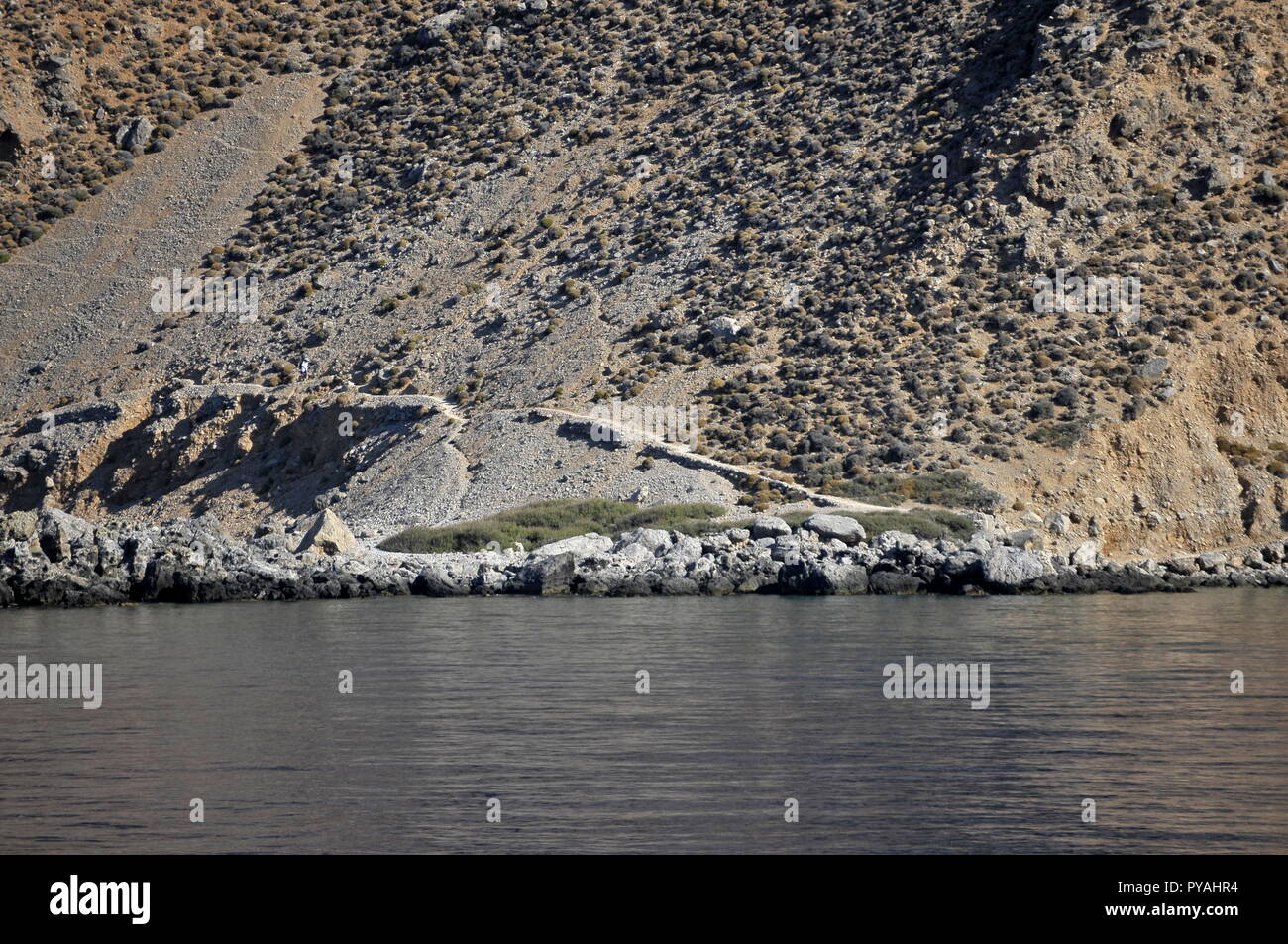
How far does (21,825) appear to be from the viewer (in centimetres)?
1659

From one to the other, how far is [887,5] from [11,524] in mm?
50147

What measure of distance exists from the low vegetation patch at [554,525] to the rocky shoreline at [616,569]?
302cm

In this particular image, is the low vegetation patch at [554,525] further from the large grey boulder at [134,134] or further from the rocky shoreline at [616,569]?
the large grey boulder at [134,134]

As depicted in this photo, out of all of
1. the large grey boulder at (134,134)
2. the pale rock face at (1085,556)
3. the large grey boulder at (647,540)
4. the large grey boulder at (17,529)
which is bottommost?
the pale rock face at (1085,556)

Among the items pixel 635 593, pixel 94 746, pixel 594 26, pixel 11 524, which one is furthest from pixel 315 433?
pixel 94 746

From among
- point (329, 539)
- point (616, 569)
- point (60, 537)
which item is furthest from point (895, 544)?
point (60, 537)

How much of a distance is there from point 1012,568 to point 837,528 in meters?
5.96

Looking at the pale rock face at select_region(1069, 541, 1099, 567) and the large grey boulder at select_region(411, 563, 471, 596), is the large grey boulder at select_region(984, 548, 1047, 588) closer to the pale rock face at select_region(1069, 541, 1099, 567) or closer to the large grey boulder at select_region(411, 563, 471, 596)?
the pale rock face at select_region(1069, 541, 1099, 567)

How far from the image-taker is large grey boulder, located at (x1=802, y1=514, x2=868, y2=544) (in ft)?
163

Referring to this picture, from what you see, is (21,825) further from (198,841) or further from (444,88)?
(444,88)

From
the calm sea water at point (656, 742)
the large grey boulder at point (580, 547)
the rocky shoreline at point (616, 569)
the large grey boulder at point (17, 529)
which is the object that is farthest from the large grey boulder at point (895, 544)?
the large grey boulder at point (17, 529)

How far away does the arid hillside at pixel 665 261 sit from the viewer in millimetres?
58719

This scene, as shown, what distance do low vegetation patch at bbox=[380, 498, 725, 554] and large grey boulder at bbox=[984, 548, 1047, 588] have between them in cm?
1020

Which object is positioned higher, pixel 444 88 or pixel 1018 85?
pixel 444 88
